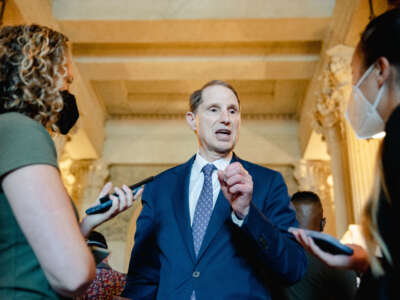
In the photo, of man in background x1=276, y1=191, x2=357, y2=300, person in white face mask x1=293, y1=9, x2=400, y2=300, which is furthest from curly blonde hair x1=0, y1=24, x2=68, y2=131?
man in background x1=276, y1=191, x2=357, y2=300

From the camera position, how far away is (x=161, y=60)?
7.96m

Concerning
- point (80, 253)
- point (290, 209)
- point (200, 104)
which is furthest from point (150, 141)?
point (80, 253)

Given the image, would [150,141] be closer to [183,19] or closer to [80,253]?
[183,19]

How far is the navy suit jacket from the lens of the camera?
1696 mm

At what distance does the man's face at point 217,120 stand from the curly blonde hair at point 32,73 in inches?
42.6

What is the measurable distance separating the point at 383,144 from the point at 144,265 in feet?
4.73

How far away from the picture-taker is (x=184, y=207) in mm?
2078

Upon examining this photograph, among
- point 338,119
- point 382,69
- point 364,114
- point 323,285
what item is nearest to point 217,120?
point 364,114

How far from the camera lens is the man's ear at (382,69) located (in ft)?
4.57

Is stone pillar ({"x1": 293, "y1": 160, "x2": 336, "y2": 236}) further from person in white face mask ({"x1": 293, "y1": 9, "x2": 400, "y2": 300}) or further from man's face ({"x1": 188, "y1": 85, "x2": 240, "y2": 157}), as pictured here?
person in white face mask ({"x1": 293, "y1": 9, "x2": 400, "y2": 300})

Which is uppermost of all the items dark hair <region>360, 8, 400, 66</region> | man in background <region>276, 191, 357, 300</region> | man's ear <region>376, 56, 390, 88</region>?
dark hair <region>360, 8, 400, 66</region>

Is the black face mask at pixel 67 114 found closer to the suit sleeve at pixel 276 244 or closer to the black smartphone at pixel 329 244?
the suit sleeve at pixel 276 244

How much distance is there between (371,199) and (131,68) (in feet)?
24.3

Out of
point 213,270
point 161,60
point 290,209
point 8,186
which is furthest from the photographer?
point 161,60
